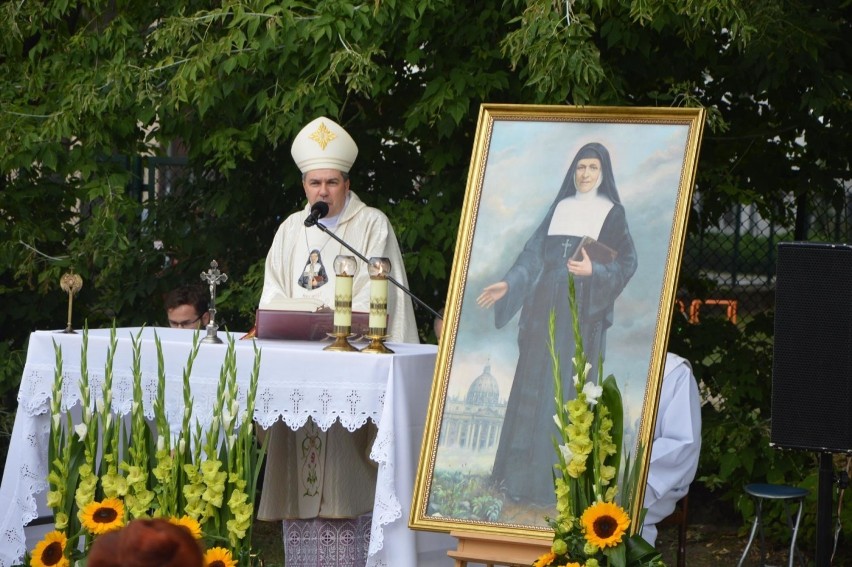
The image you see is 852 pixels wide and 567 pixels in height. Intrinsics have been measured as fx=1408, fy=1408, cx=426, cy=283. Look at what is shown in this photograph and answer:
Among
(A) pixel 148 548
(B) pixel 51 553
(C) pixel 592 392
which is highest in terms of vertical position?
(C) pixel 592 392

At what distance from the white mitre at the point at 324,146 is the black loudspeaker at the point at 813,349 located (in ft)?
7.57

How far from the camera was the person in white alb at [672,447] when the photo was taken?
5.41 m

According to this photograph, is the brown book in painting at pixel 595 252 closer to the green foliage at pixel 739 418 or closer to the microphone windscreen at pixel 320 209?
the microphone windscreen at pixel 320 209

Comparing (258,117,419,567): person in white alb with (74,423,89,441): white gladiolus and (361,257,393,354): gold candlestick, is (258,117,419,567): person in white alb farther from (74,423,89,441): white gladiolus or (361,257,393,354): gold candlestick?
(74,423,89,441): white gladiolus

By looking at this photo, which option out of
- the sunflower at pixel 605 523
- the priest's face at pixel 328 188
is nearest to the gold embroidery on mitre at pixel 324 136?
the priest's face at pixel 328 188

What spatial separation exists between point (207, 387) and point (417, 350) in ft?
2.78

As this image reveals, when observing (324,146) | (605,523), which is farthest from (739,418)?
(605,523)

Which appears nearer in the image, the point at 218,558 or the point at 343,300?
the point at 218,558

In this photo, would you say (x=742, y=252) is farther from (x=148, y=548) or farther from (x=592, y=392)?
(x=148, y=548)

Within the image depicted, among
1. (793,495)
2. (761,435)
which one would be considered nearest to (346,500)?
(793,495)

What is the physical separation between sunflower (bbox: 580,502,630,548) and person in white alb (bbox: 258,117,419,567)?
2.00m

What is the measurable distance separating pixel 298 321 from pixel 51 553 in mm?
1520

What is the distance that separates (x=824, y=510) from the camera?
4867 millimetres

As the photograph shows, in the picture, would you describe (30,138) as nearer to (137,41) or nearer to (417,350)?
(137,41)
